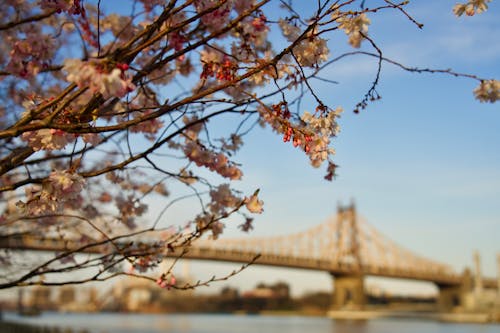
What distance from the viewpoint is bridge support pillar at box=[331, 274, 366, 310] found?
43781 millimetres

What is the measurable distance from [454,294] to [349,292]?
13625 mm

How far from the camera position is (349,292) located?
150 feet

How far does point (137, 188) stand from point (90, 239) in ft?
1.85

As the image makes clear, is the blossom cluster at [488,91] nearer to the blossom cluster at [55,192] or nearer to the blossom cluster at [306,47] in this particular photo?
the blossom cluster at [306,47]

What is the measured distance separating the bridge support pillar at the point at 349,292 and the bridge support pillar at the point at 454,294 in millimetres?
10375

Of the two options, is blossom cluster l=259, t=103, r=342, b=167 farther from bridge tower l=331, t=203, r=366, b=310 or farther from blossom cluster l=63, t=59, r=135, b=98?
bridge tower l=331, t=203, r=366, b=310

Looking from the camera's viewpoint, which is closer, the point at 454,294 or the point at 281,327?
the point at 281,327

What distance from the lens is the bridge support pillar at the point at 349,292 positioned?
43.8 m

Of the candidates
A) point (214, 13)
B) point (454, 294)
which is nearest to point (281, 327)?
point (454, 294)

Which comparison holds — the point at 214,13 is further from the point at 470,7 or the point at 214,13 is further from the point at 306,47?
the point at 470,7

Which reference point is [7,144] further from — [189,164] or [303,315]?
[303,315]

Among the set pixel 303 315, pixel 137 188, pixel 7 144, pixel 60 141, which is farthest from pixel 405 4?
pixel 303 315

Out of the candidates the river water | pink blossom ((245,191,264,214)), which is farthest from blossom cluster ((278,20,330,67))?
the river water

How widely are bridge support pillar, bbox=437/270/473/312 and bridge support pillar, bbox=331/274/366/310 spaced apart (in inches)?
408
